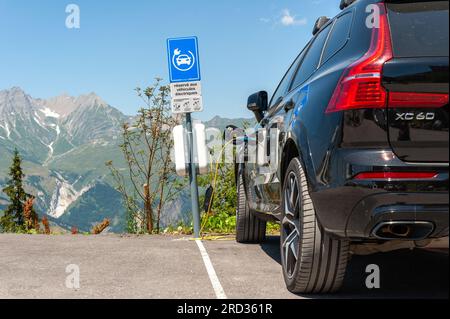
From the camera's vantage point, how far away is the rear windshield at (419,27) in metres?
2.72

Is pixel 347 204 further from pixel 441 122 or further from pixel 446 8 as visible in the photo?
pixel 446 8

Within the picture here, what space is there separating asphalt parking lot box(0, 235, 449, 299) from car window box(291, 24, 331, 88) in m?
1.48

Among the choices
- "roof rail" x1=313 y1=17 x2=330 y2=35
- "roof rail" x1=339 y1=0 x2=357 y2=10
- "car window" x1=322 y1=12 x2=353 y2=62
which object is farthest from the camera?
"roof rail" x1=313 y1=17 x2=330 y2=35

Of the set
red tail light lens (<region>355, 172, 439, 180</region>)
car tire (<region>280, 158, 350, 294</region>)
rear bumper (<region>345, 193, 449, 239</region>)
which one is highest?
red tail light lens (<region>355, 172, 439, 180</region>)

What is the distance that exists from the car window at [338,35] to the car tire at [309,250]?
0.72m

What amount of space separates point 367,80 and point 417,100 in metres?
0.27

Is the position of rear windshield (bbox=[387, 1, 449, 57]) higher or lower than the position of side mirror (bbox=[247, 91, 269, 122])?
higher

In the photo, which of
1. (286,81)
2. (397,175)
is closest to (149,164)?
(286,81)

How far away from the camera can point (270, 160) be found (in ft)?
14.5

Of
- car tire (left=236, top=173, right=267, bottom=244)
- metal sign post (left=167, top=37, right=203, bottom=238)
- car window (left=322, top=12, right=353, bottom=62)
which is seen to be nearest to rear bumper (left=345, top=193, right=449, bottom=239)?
car window (left=322, top=12, right=353, bottom=62)

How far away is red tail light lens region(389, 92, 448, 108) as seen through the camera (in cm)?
256

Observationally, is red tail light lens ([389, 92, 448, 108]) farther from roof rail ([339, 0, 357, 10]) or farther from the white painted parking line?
the white painted parking line

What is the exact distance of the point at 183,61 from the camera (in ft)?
23.7
